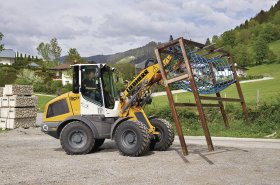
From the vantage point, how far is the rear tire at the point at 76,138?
455 inches

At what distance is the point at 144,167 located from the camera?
920cm

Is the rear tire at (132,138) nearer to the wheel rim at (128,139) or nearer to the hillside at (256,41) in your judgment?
the wheel rim at (128,139)

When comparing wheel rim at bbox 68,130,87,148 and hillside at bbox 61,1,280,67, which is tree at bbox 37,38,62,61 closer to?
hillside at bbox 61,1,280,67

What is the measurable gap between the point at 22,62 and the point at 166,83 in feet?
343

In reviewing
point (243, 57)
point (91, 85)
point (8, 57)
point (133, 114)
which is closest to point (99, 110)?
point (91, 85)

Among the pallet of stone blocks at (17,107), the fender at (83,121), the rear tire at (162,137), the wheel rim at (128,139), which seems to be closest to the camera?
the wheel rim at (128,139)

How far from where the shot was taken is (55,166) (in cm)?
952

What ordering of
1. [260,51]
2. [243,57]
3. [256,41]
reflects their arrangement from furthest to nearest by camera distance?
[256,41], [243,57], [260,51]

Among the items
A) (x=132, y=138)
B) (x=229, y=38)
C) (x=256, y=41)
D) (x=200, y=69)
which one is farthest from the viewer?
(x=229, y=38)

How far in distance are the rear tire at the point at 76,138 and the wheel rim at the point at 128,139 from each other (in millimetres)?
1054

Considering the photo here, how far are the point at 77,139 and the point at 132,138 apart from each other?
71.6 inches

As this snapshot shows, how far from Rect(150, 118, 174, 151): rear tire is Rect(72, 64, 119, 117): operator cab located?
1359mm

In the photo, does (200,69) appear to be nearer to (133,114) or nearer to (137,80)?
(137,80)

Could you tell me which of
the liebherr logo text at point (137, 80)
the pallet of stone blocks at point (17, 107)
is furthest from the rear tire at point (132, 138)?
the pallet of stone blocks at point (17, 107)
